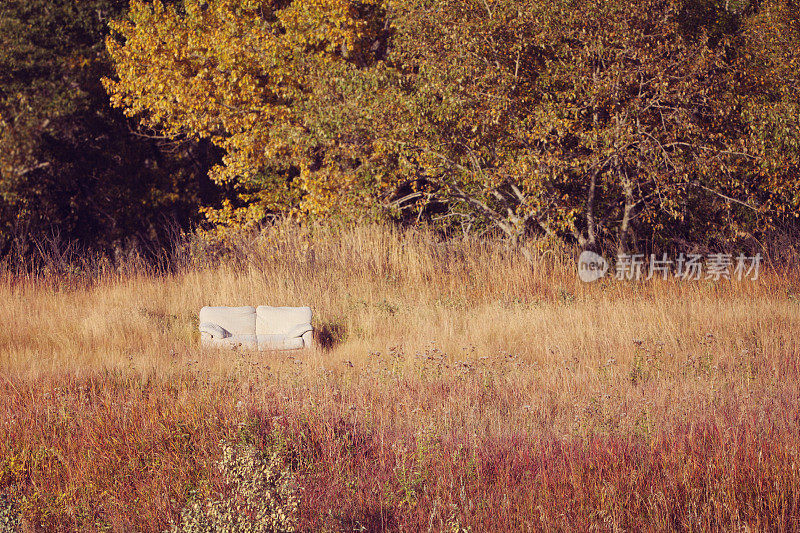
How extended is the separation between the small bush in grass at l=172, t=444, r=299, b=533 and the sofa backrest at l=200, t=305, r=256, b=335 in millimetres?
3835

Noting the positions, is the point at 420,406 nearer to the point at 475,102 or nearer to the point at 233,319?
the point at 233,319

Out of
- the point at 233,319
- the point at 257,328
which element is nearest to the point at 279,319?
the point at 257,328

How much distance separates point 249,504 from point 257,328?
461cm

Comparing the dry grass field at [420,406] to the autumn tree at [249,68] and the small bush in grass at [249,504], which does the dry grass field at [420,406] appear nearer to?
the small bush in grass at [249,504]

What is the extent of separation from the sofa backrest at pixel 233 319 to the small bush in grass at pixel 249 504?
3.84 metres

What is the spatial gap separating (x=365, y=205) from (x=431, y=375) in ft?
19.1

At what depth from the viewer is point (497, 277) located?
10.6 meters

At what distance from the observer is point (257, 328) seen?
27.7 feet

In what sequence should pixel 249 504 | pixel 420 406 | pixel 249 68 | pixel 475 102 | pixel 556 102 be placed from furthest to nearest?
pixel 249 68, pixel 556 102, pixel 475 102, pixel 420 406, pixel 249 504

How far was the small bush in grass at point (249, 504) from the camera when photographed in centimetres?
366

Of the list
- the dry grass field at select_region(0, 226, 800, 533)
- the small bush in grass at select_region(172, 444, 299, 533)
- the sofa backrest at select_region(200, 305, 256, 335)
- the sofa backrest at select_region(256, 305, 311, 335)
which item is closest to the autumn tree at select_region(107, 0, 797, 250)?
the dry grass field at select_region(0, 226, 800, 533)

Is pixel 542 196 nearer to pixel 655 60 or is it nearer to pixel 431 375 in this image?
pixel 655 60

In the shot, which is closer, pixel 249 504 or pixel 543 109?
pixel 249 504

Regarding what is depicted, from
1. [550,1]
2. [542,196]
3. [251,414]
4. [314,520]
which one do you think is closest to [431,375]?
[251,414]
